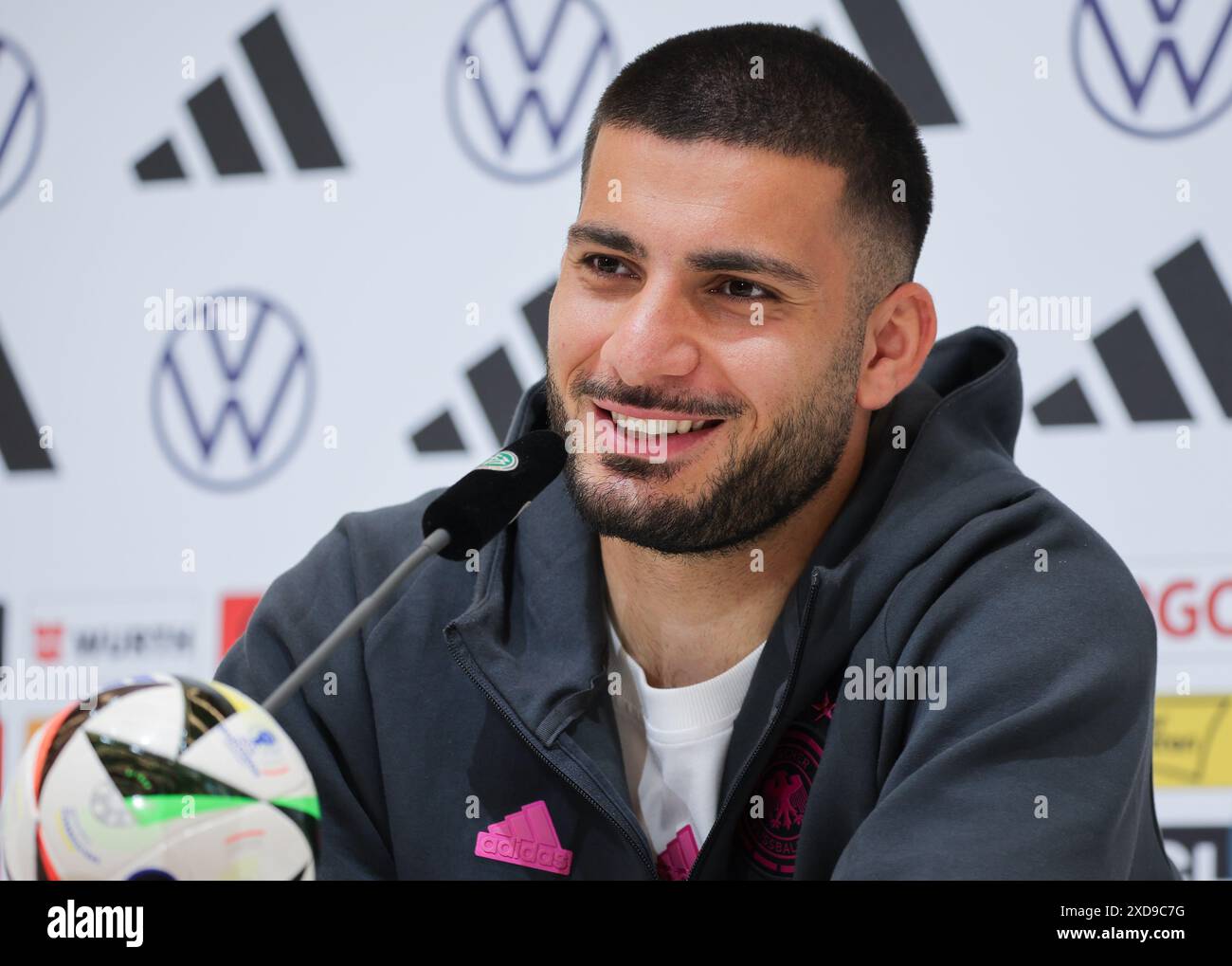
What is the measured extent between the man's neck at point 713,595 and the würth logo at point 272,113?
1.72 m

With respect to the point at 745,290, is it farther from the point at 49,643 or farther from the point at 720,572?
the point at 49,643

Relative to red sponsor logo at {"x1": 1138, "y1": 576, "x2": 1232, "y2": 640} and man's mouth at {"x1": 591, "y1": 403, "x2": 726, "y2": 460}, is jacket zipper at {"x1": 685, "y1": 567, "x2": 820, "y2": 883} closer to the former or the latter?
man's mouth at {"x1": 591, "y1": 403, "x2": 726, "y2": 460}

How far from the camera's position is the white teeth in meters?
1.67

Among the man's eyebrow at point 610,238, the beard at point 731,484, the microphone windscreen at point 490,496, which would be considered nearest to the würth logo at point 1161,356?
the beard at point 731,484

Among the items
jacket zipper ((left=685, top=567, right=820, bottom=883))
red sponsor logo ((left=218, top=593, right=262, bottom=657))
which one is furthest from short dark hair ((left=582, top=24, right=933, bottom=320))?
red sponsor logo ((left=218, top=593, right=262, bottom=657))

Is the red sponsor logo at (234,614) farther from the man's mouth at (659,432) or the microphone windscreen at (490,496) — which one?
the microphone windscreen at (490,496)

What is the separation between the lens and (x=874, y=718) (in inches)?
61.7

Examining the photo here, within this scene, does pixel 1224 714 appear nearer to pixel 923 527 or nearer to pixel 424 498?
pixel 923 527

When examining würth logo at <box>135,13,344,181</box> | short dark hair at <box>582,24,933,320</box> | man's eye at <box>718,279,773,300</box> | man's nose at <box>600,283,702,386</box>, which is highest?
würth logo at <box>135,13,344,181</box>

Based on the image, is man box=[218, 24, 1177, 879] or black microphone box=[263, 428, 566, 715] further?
man box=[218, 24, 1177, 879]

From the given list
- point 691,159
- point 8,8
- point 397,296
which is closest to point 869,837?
point 691,159

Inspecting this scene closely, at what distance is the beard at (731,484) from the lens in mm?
1688

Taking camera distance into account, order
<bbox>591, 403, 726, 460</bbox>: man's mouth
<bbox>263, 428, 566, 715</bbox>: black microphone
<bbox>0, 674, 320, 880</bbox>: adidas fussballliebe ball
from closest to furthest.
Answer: <bbox>0, 674, 320, 880</bbox>: adidas fussballliebe ball, <bbox>263, 428, 566, 715</bbox>: black microphone, <bbox>591, 403, 726, 460</bbox>: man's mouth

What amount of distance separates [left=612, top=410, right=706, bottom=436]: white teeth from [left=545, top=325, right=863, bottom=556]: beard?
2 cm
